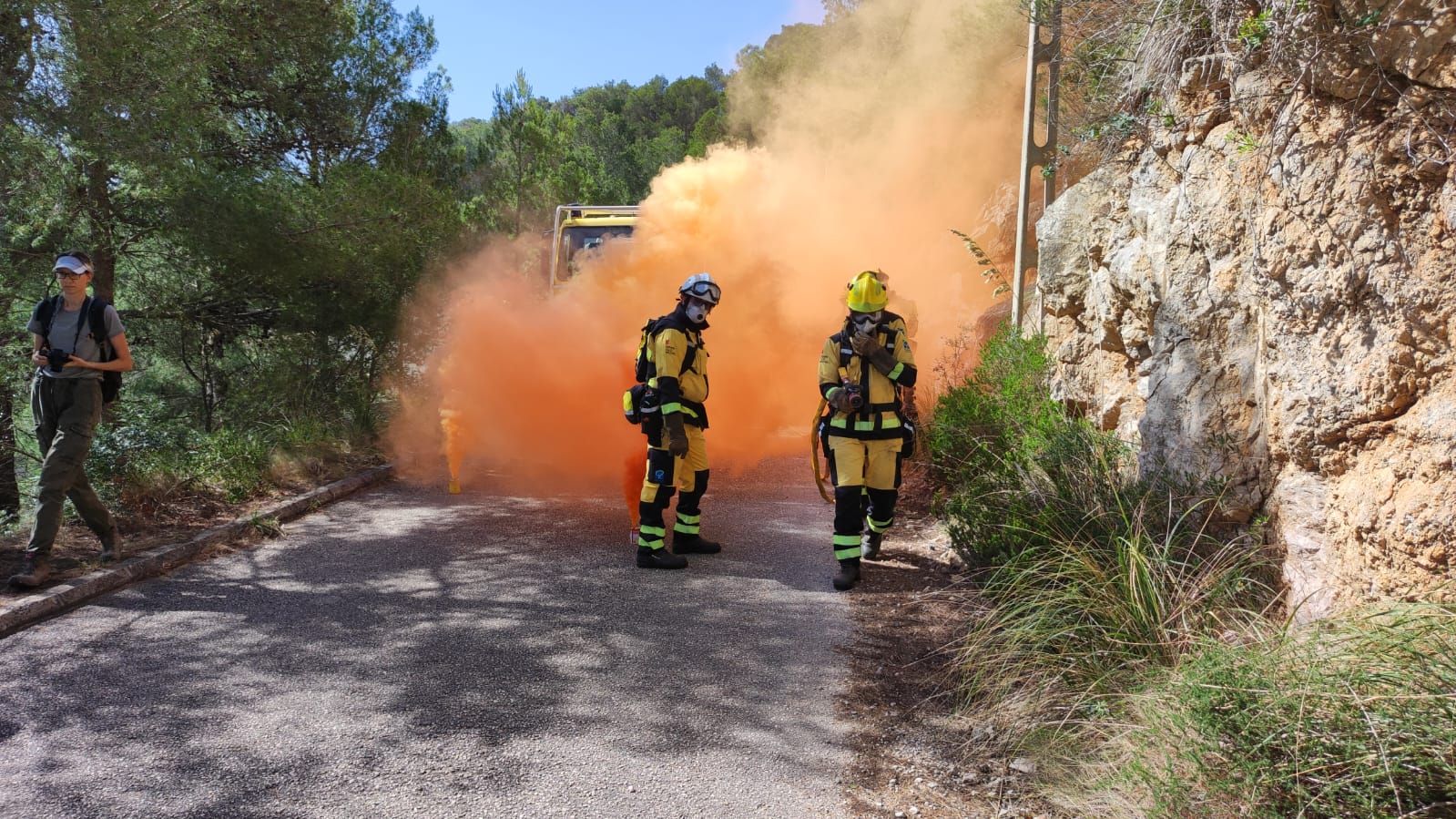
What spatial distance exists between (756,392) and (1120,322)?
5517mm

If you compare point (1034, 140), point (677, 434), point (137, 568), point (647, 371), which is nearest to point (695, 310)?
point (647, 371)

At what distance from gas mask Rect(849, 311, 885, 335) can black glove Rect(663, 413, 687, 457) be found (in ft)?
4.20

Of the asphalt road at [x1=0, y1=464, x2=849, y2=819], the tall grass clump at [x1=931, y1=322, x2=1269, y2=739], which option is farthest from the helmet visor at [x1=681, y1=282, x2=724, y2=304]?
the tall grass clump at [x1=931, y1=322, x2=1269, y2=739]

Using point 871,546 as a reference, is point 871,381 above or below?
above

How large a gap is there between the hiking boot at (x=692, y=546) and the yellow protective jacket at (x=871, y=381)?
1243 millimetres

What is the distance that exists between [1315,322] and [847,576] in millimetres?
2893

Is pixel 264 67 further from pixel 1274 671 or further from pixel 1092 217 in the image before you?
pixel 1274 671

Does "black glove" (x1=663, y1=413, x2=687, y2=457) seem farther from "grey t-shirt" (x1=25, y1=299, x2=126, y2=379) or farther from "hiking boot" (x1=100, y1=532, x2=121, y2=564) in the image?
"hiking boot" (x1=100, y1=532, x2=121, y2=564)

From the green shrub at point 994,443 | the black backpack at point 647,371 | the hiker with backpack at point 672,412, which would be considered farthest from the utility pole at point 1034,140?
the black backpack at point 647,371

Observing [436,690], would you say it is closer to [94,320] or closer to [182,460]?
[94,320]

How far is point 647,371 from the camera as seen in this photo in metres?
6.42

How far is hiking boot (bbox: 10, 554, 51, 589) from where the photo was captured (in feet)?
17.1

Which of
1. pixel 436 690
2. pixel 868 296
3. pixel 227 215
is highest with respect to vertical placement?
pixel 227 215

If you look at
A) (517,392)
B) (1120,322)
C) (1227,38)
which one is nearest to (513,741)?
(1227,38)
